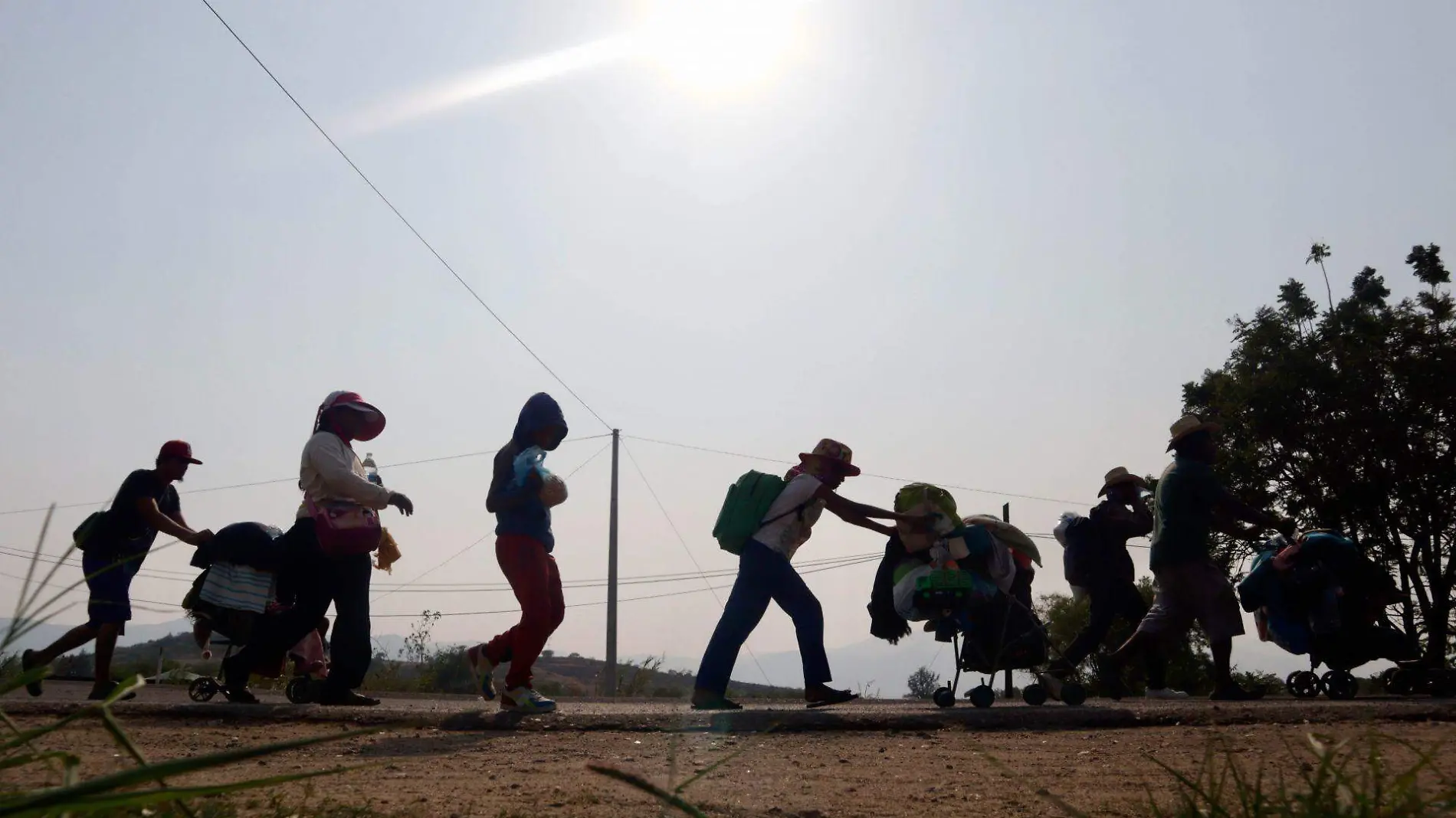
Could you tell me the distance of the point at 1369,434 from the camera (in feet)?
66.8

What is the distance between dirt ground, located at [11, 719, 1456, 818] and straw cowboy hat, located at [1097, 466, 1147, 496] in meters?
4.53

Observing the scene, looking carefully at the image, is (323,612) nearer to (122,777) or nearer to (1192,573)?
(1192,573)

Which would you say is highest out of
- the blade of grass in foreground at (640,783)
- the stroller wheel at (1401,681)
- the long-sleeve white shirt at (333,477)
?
the long-sleeve white shirt at (333,477)

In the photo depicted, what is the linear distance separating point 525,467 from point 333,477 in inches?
42.9

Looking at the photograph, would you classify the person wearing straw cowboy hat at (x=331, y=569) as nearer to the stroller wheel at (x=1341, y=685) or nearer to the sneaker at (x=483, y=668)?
the sneaker at (x=483, y=668)

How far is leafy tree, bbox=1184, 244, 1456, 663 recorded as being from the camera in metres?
20.1

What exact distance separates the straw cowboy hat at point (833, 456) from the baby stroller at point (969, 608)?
0.44 meters

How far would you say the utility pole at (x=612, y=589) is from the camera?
2806 centimetres

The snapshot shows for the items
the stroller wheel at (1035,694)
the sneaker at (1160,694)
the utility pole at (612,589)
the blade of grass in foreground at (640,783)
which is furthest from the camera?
the utility pole at (612,589)

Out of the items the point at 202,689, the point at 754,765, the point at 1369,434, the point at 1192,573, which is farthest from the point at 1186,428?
the point at 1369,434

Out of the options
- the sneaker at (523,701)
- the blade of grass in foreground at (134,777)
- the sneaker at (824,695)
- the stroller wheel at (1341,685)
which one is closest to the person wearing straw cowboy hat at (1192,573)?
the stroller wheel at (1341,685)

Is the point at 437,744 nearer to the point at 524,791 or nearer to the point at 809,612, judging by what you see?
the point at 524,791

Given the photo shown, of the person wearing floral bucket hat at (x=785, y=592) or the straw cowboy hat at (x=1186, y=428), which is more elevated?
the straw cowboy hat at (x=1186, y=428)

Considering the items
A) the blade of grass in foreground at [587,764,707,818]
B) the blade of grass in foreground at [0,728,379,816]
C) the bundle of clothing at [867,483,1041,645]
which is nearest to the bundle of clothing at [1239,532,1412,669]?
the bundle of clothing at [867,483,1041,645]
